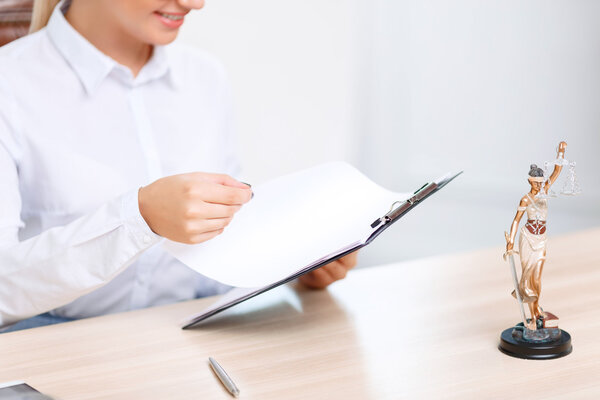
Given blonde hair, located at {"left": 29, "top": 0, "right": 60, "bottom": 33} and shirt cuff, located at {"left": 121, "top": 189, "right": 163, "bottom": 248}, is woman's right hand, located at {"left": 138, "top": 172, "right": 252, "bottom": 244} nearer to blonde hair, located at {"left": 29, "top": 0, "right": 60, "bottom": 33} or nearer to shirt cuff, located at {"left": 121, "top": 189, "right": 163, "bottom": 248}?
shirt cuff, located at {"left": 121, "top": 189, "right": 163, "bottom": 248}

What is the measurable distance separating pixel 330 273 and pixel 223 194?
243mm

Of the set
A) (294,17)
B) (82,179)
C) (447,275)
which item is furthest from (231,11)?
(447,275)

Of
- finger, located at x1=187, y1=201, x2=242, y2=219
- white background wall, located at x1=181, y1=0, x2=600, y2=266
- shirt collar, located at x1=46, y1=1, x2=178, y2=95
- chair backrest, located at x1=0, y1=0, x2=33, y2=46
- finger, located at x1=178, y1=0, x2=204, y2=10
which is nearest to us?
finger, located at x1=187, y1=201, x2=242, y2=219

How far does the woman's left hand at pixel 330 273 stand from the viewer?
3.51 feet

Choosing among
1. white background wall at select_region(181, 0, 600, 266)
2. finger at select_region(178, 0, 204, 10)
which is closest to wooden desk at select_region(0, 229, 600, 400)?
finger at select_region(178, 0, 204, 10)

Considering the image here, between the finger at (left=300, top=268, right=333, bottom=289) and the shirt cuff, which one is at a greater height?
the shirt cuff

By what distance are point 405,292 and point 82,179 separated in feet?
1.97

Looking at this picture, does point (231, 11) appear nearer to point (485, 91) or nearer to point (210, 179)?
point (485, 91)

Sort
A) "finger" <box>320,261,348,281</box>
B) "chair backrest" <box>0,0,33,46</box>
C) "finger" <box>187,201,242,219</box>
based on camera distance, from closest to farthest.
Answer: "finger" <box>187,201,242,219</box> → "finger" <box>320,261,348,281</box> → "chair backrest" <box>0,0,33,46</box>

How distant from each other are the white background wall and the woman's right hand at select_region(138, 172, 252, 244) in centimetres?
187

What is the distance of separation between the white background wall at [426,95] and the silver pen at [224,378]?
80.0 inches

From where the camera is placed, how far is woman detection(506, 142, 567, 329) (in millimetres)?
772

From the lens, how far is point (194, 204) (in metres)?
0.89

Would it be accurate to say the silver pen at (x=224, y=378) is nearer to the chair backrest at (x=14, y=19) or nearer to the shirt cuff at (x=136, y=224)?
the shirt cuff at (x=136, y=224)
